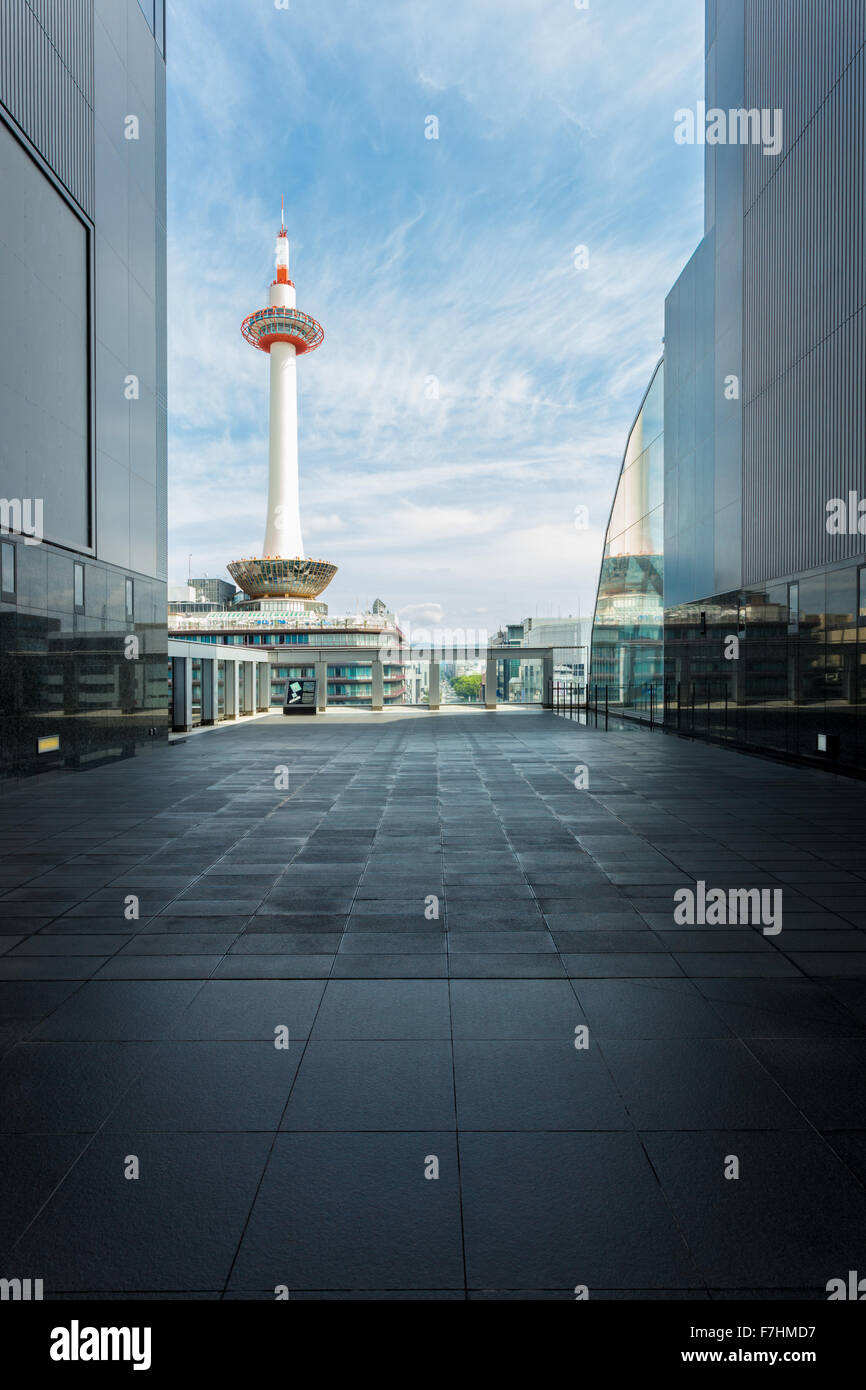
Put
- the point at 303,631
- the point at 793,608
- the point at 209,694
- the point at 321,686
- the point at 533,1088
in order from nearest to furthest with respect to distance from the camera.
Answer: the point at 533,1088 → the point at 793,608 → the point at 209,694 → the point at 321,686 → the point at 303,631

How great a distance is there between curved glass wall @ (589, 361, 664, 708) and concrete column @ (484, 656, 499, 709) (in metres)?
4.80

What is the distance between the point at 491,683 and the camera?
125 ft

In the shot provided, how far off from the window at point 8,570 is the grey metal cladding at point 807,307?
14868 mm

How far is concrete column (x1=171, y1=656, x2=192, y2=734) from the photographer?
84.7 ft

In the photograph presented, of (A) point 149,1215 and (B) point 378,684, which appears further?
(B) point 378,684

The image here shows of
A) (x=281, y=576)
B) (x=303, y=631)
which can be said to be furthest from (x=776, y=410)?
(x=281, y=576)

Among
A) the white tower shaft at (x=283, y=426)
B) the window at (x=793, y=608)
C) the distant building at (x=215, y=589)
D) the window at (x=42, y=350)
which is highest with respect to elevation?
the white tower shaft at (x=283, y=426)

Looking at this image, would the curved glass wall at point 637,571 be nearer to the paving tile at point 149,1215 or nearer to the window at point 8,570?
the window at point 8,570

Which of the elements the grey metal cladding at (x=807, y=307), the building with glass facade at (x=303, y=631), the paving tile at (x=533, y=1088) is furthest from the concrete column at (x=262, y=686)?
the building with glass facade at (x=303, y=631)

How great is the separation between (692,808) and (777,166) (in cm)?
1571

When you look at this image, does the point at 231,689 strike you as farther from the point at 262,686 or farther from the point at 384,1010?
the point at 384,1010

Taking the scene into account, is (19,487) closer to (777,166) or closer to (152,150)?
(152,150)

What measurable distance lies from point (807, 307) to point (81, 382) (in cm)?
1537

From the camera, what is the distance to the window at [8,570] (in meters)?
13.9
